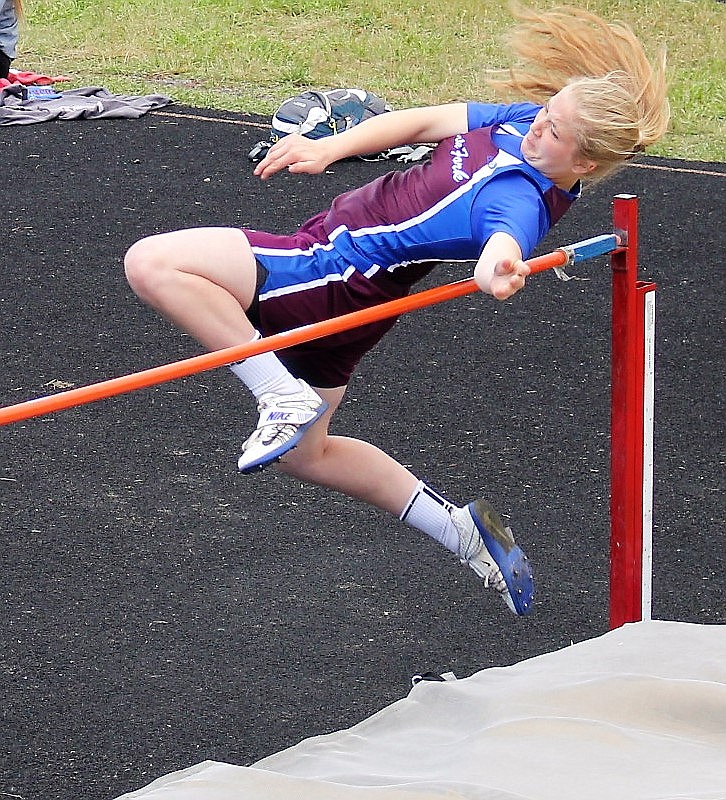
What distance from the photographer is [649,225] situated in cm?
550

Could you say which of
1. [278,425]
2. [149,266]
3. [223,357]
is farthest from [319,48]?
[223,357]

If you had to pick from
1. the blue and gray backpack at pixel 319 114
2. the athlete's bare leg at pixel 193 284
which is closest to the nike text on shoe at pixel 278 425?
the athlete's bare leg at pixel 193 284

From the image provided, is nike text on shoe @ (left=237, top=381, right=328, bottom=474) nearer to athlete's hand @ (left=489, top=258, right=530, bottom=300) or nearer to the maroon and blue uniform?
the maroon and blue uniform

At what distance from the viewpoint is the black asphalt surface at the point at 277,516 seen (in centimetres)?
262

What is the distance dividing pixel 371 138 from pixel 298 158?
0.56ft

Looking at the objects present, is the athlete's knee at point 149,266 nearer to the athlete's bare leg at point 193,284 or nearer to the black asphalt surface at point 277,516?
the athlete's bare leg at point 193,284

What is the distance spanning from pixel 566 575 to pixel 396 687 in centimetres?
63

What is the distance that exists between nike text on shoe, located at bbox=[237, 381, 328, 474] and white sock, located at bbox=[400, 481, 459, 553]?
460 mm

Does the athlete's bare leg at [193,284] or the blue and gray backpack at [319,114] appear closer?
the athlete's bare leg at [193,284]

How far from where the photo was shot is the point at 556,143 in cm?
227

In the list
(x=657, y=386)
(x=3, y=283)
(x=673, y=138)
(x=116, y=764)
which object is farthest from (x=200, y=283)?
(x=673, y=138)

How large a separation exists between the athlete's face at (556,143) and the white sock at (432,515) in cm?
71

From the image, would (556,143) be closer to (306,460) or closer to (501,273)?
(501,273)

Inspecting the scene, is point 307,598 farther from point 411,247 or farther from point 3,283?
point 3,283
